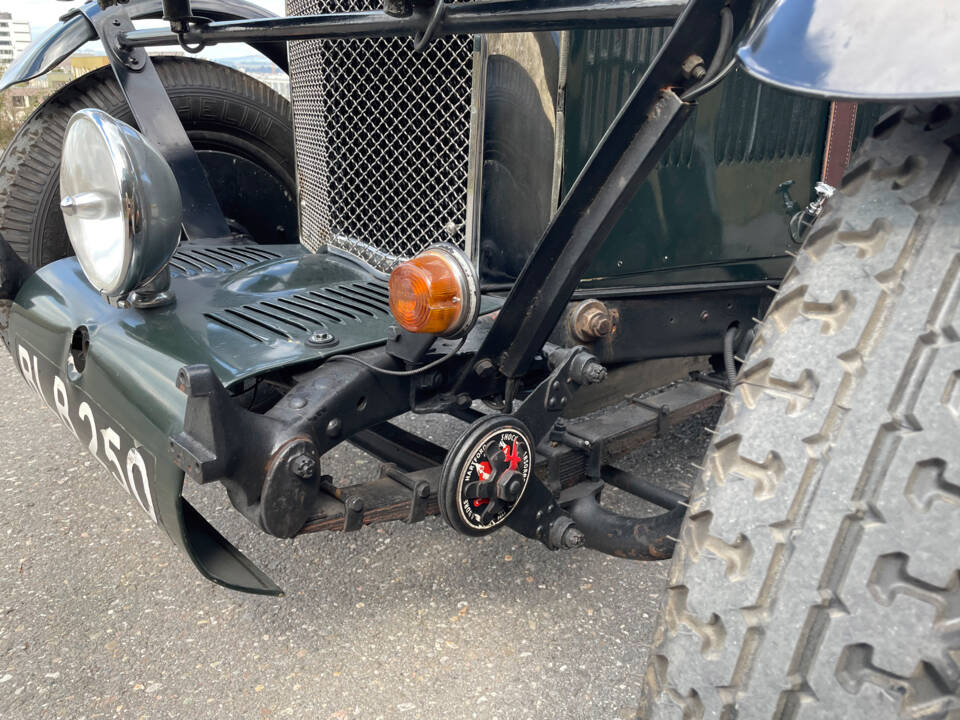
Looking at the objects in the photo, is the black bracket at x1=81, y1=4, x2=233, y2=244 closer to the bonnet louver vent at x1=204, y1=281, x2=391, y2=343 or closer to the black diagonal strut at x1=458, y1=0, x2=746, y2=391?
the bonnet louver vent at x1=204, y1=281, x2=391, y2=343

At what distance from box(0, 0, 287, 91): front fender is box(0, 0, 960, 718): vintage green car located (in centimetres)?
1

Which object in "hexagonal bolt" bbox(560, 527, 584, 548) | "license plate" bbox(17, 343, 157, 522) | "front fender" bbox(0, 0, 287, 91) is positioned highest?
"front fender" bbox(0, 0, 287, 91)

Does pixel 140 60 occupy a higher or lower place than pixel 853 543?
higher

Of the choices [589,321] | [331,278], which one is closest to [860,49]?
[589,321]

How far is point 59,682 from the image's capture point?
166 centimetres

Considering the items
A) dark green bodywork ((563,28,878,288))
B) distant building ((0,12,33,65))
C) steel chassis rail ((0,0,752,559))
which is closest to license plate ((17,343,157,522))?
steel chassis rail ((0,0,752,559))

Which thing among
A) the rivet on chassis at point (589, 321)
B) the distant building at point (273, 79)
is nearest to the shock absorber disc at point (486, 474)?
the rivet on chassis at point (589, 321)

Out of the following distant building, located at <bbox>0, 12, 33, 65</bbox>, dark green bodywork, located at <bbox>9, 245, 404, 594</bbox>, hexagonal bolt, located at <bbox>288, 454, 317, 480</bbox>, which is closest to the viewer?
hexagonal bolt, located at <bbox>288, 454, 317, 480</bbox>

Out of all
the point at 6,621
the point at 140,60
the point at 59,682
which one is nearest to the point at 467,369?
the point at 59,682

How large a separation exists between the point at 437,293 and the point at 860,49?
0.85m

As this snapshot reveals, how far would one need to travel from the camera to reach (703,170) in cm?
204

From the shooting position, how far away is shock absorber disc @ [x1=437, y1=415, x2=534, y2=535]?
1512 millimetres

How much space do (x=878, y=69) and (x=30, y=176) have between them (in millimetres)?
2623

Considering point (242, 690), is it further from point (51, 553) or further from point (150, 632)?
point (51, 553)
